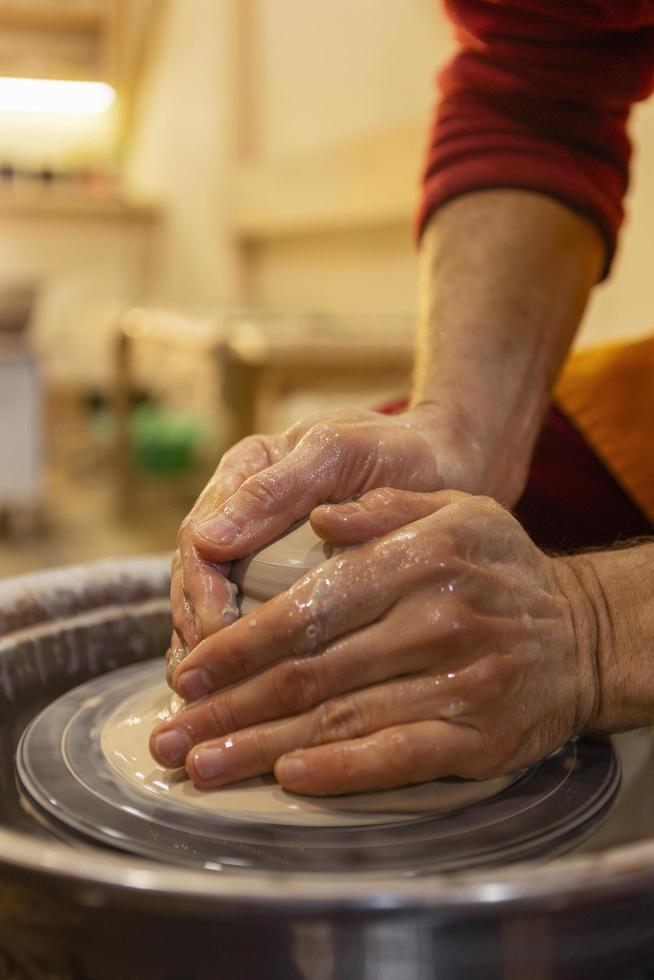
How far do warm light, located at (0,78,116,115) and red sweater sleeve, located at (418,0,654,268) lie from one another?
560 centimetres

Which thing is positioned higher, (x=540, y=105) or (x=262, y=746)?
(x=540, y=105)

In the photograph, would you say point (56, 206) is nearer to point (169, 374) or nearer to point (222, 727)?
point (169, 374)

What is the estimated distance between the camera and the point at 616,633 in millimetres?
642

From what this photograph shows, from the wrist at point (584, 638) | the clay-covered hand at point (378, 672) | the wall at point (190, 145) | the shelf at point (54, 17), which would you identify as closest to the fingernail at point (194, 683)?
the clay-covered hand at point (378, 672)

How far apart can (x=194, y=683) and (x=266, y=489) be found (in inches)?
5.0

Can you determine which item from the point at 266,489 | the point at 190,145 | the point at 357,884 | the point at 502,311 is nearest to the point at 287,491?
the point at 266,489

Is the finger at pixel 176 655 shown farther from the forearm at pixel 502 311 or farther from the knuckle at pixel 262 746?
the forearm at pixel 502 311

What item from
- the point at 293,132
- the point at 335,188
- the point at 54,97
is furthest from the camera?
the point at 54,97

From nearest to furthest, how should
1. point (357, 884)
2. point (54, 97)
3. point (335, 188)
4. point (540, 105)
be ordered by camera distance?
Result: 1. point (357, 884)
2. point (540, 105)
3. point (335, 188)
4. point (54, 97)

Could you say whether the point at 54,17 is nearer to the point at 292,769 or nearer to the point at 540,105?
the point at 540,105

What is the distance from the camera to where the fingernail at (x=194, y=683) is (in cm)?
59

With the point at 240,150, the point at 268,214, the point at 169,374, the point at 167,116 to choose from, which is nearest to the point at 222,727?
the point at 169,374

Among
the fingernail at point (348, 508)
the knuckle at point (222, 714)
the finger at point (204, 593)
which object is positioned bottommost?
the knuckle at point (222, 714)

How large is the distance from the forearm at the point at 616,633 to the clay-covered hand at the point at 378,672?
5cm
